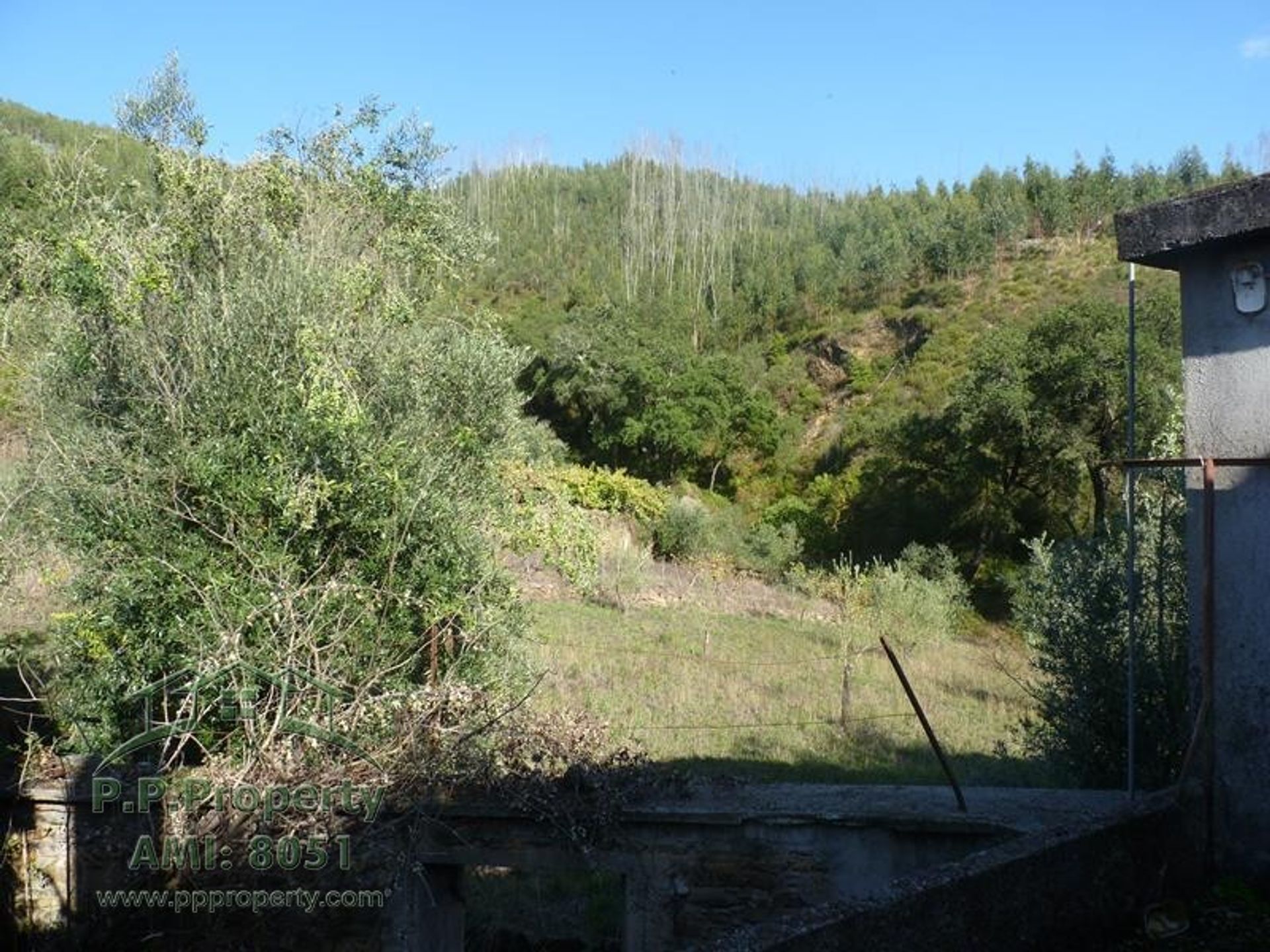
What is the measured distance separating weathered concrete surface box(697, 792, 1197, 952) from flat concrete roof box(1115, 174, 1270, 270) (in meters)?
2.58

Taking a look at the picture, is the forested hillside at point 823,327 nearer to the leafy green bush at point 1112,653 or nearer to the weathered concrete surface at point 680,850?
the weathered concrete surface at point 680,850

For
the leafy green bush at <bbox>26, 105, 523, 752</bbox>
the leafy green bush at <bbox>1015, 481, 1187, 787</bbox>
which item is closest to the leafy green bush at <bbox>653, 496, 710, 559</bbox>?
the leafy green bush at <bbox>26, 105, 523, 752</bbox>

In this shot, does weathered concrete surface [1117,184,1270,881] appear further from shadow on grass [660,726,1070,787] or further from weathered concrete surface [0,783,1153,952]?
shadow on grass [660,726,1070,787]

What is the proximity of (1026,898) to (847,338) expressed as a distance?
46.0 meters

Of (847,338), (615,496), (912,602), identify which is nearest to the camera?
(912,602)

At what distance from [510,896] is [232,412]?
203 inches

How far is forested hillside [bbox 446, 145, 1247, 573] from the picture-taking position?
29641mm

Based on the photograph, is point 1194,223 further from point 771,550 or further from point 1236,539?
point 771,550

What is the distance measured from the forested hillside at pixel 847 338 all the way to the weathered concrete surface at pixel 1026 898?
11.0 metres

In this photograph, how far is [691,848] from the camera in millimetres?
7039

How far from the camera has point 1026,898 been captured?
4004mm

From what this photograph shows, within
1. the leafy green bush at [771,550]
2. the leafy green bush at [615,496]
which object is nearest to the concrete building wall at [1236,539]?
the leafy green bush at [771,550]

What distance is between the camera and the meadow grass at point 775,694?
38.9 ft

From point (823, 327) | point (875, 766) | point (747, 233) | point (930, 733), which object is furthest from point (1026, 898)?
point (747, 233)
